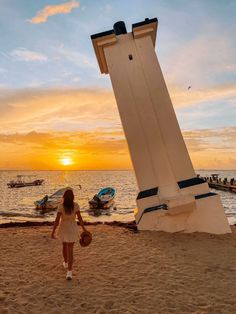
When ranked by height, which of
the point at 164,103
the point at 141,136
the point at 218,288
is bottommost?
the point at 218,288

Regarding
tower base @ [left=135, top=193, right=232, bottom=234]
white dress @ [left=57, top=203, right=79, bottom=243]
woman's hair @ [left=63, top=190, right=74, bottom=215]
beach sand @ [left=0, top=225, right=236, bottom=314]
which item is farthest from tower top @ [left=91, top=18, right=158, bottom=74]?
white dress @ [left=57, top=203, right=79, bottom=243]

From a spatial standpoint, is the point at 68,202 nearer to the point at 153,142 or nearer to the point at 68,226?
the point at 68,226

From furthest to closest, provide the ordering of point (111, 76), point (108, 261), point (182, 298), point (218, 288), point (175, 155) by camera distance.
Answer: point (111, 76) → point (175, 155) → point (108, 261) → point (218, 288) → point (182, 298)

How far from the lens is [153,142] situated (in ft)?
33.6

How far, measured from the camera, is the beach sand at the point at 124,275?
15.4 feet

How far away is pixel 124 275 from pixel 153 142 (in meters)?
5.28

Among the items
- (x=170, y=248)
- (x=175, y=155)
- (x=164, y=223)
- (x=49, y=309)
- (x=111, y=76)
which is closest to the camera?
(x=49, y=309)

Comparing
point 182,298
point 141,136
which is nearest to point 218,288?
point 182,298

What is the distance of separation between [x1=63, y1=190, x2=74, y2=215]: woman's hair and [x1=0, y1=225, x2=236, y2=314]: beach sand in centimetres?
137

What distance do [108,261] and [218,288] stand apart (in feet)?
8.48

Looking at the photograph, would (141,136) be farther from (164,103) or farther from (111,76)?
(111,76)

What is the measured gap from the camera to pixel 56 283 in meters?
5.57

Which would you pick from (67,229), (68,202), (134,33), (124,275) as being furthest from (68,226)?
(134,33)

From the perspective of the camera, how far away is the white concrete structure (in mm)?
9477
